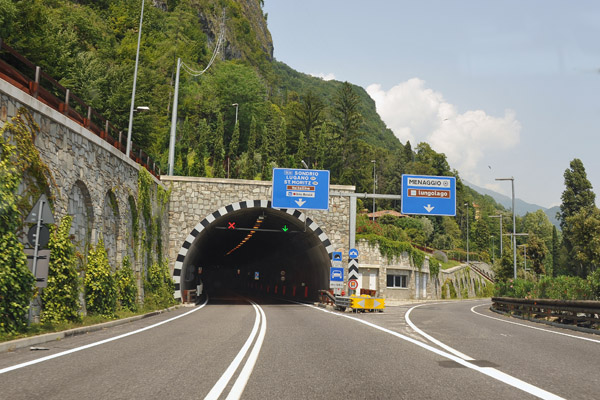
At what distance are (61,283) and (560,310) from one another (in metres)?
16.8

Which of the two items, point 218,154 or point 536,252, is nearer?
point 536,252

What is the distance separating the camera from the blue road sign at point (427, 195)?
87.6ft

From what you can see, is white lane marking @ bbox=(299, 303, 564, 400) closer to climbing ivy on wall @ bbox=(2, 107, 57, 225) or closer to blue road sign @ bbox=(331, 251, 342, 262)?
climbing ivy on wall @ bbox=(2, 107, 57, 225)

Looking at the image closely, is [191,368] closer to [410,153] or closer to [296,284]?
[296,284]

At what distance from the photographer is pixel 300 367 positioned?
301 inches

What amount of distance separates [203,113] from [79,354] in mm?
96243

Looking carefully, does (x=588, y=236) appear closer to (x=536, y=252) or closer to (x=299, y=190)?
(x=536, y=252)

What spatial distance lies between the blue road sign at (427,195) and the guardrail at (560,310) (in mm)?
5770

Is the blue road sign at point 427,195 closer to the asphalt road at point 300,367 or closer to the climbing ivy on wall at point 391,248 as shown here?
the asphalt road at point 300,367

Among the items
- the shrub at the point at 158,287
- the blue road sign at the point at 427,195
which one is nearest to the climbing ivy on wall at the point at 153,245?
the shrub at the point at 158,287

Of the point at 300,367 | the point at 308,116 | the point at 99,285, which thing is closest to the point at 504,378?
the point at 300,367

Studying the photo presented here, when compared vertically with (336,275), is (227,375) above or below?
below

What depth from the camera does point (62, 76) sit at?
138ft

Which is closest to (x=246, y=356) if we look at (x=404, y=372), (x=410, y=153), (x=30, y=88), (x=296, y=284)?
(x=404, y=372)
